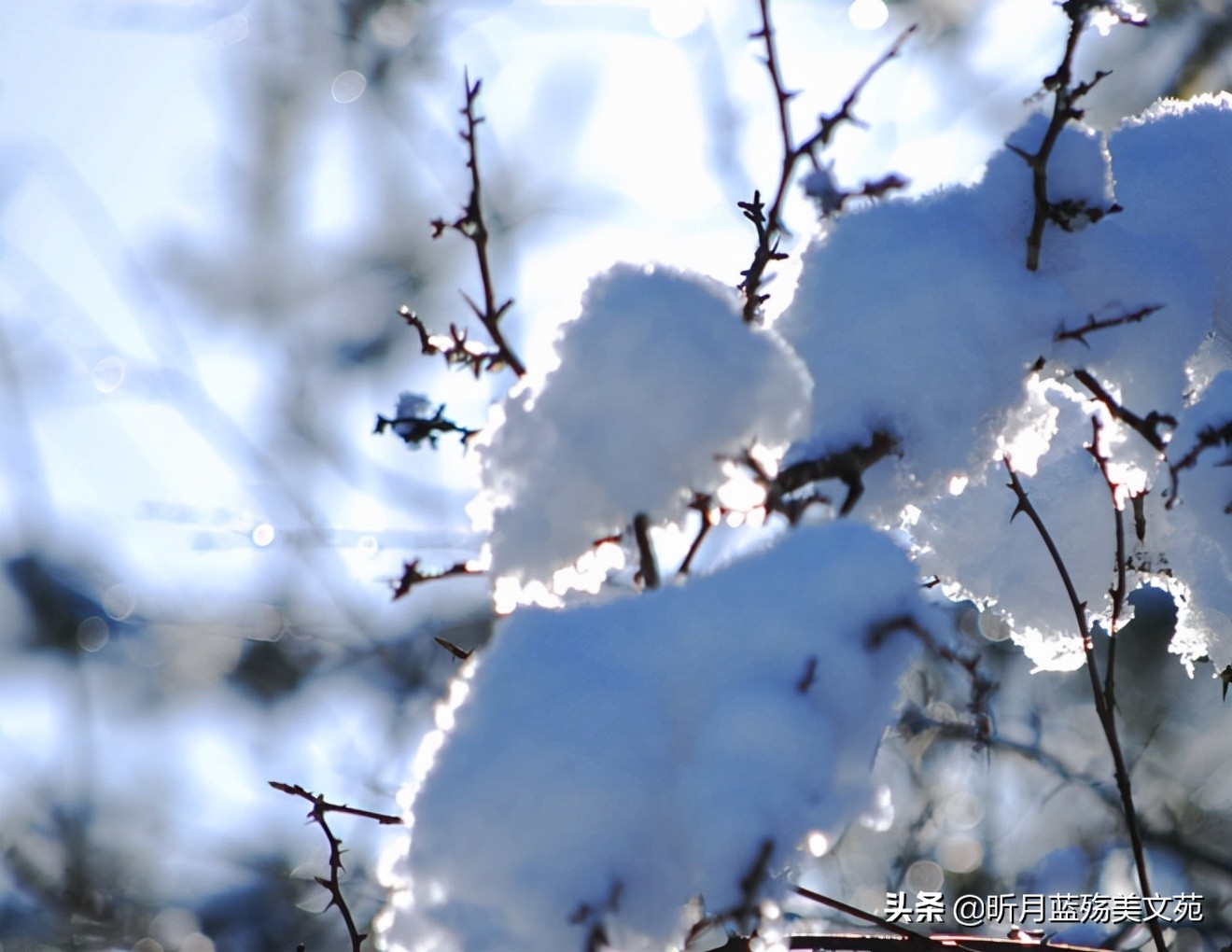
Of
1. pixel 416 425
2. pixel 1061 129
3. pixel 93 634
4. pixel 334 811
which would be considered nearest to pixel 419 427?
pixel 416 425

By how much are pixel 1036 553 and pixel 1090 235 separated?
67cm

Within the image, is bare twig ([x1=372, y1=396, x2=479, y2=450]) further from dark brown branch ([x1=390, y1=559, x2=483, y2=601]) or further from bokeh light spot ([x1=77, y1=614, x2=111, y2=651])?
bokeh light spot ([x1=77, y1=614, x2=111, y2=651])

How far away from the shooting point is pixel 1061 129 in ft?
4.64

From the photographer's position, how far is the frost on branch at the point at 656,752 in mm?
948

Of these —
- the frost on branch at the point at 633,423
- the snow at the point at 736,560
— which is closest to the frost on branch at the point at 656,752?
the snow at the point at 736,560

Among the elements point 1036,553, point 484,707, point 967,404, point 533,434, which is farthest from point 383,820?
point 1036,553

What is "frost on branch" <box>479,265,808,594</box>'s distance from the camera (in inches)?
42.8

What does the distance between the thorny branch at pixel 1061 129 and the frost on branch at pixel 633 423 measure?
1.83 feet

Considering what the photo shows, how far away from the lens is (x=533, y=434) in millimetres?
1120

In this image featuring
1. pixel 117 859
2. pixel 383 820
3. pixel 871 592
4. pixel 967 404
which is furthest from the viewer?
pixel 117 859

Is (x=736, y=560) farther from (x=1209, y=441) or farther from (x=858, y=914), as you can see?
(x=1209, y=441)

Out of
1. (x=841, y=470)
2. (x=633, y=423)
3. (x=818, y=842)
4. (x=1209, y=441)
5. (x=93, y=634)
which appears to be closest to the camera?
(x=818, y=842)

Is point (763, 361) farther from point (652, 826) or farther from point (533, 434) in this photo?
point (652, 826)

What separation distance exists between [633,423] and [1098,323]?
77cm
